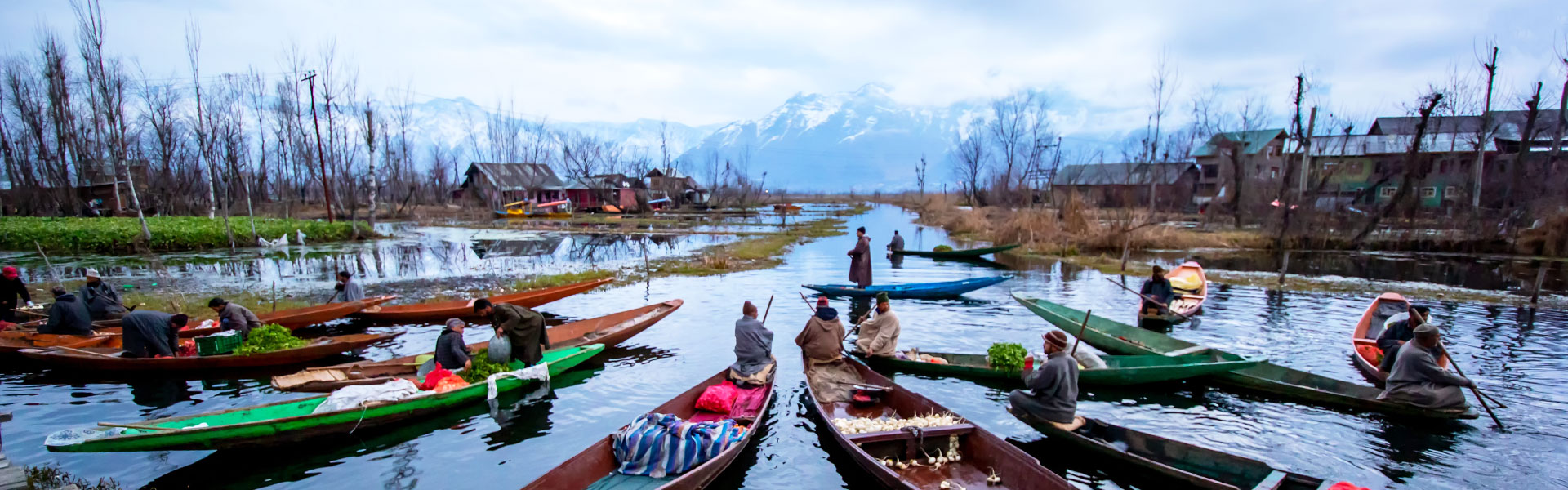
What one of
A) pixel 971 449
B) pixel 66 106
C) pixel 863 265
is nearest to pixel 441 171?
pixel 66 106

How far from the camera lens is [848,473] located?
8.32 m

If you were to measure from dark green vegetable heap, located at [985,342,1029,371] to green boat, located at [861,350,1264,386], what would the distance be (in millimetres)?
68

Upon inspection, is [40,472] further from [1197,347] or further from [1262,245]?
[1262,245]

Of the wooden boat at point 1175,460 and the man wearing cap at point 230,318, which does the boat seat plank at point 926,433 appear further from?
the man wearing cap at point 230,318

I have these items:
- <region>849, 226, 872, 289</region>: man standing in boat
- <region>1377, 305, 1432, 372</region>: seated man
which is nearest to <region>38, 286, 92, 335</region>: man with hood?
<region>849, 226, 872, 289</region>: man standing in boat

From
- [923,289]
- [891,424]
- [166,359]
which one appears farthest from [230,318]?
[923,289]

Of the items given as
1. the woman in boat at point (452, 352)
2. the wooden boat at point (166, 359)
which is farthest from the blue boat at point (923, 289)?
the wooden boat at point (166, 359)

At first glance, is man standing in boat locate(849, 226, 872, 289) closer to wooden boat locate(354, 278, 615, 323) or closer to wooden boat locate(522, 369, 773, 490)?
wooden boat locate(354, 278, 615, 323)

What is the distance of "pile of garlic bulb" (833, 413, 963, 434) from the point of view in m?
8.12

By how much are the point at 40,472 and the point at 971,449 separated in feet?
33.8

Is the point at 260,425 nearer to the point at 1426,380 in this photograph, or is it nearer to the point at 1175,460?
the point at 1175,460

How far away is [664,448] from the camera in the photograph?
7.15 meters

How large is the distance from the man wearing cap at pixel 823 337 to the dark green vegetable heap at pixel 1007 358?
2.51 meters

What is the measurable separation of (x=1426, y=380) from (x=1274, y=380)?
67.8 inches
